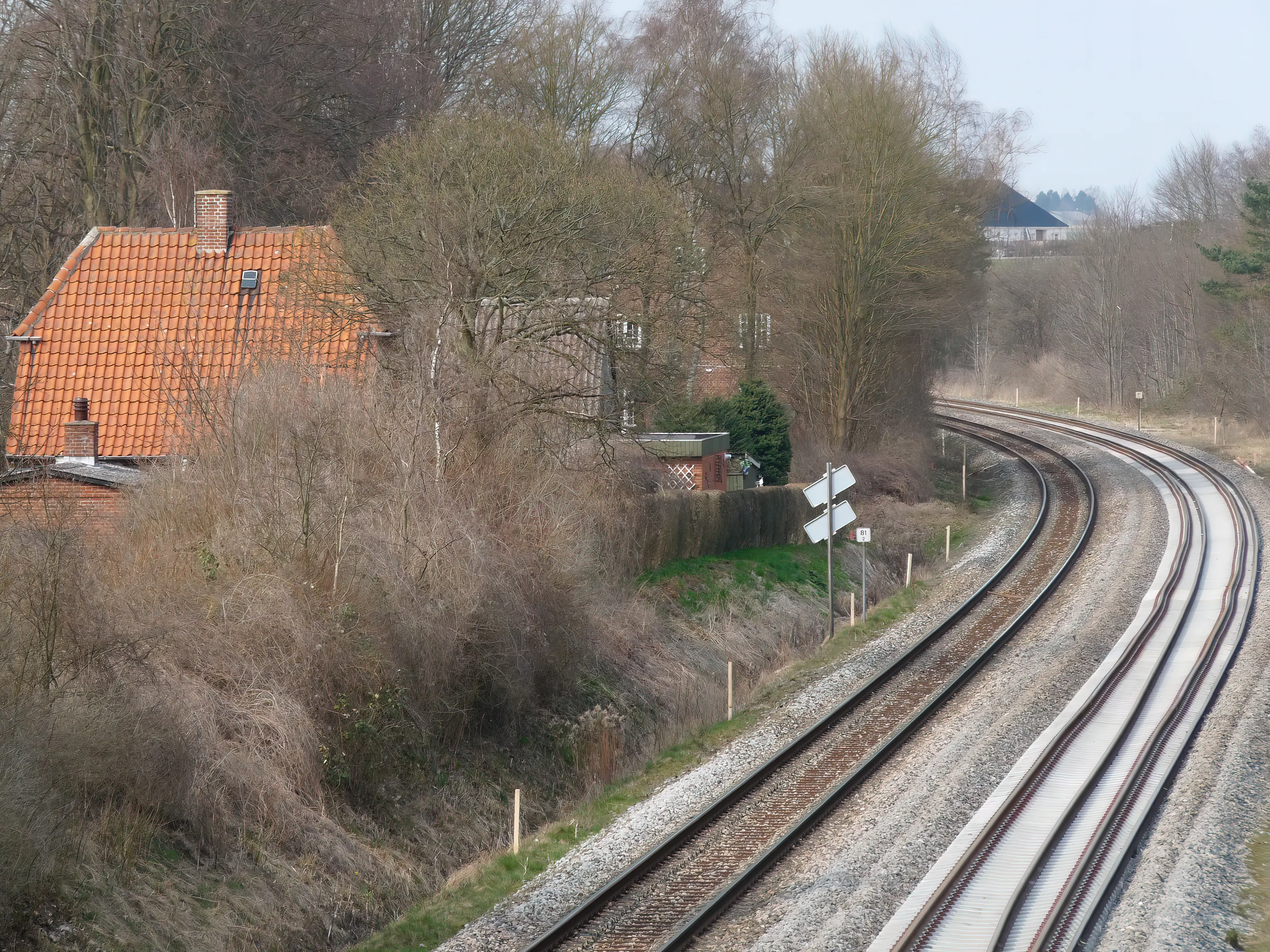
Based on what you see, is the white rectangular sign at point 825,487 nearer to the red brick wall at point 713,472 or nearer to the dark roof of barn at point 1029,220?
the red brick wall at point 713,472

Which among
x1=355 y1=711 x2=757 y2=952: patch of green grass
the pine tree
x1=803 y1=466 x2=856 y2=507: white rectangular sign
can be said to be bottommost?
x1=355 y1=711 x2=757 y2=952: patch of green grass

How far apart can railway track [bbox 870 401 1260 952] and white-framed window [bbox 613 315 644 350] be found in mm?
8615

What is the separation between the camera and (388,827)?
42.5ft

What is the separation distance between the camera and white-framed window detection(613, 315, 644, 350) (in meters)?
20.6

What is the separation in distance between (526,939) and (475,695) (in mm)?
5468

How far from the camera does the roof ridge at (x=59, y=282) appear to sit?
898 inches

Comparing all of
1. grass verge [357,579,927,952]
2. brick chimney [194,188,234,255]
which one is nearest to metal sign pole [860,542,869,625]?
grass verge [357,579,927,952]

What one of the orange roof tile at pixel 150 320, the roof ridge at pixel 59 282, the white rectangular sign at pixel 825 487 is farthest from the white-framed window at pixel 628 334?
the roof ridge at pixel 59 282

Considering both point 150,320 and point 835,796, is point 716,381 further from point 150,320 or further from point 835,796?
point 835,796

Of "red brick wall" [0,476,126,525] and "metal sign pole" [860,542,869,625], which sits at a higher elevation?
"red brick wall" [0,476,126,525]

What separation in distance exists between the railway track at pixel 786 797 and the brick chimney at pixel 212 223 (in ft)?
46.8

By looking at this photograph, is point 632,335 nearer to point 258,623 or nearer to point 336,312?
point 336,312

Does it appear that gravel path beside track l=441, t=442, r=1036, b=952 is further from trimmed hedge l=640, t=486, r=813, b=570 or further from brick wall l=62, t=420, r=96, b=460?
brick wall l=62, t=420, r=96, b=460

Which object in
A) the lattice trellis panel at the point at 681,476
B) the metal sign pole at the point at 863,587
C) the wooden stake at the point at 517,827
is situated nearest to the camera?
the wooden stake at the point at 517,827
